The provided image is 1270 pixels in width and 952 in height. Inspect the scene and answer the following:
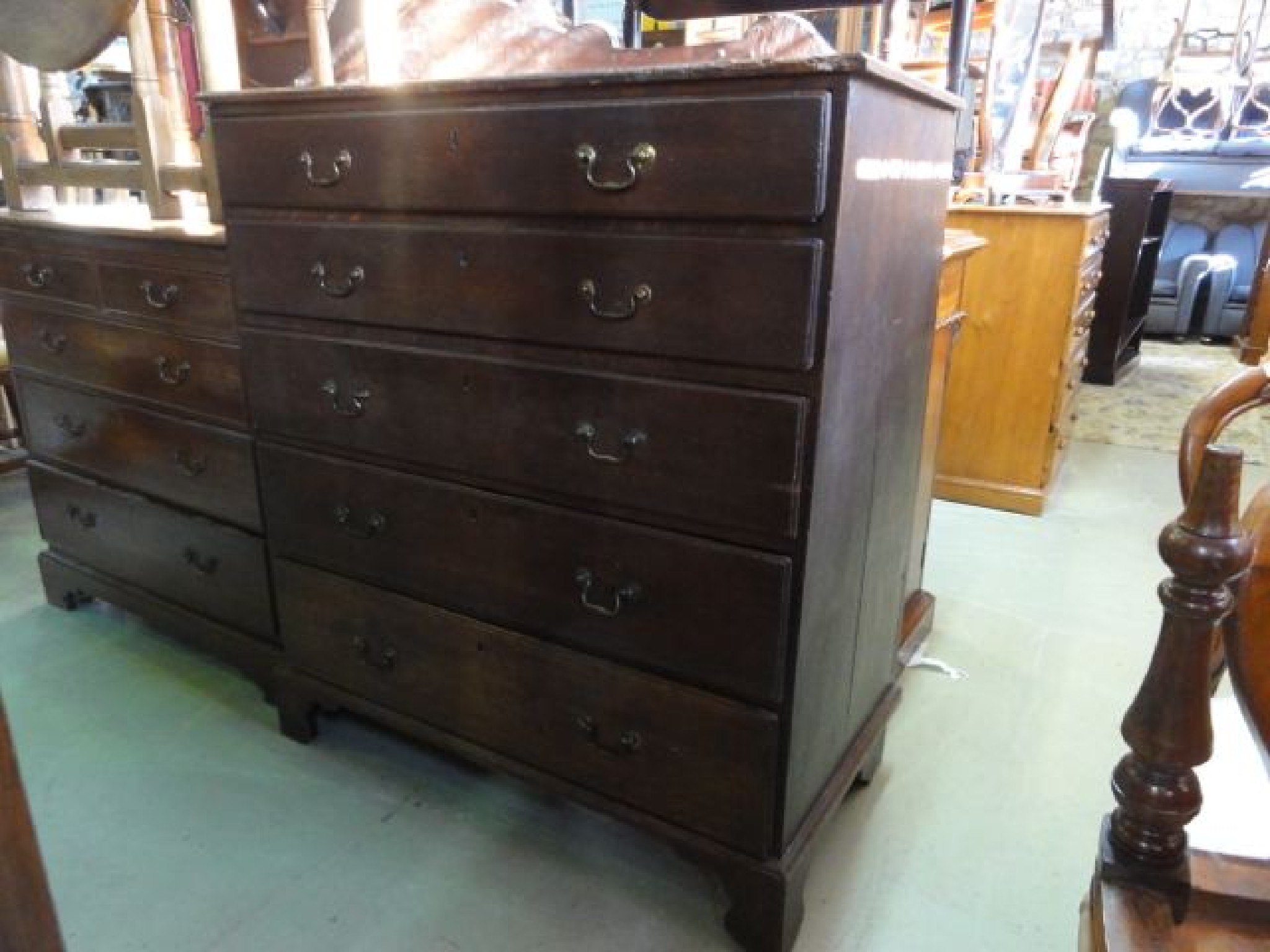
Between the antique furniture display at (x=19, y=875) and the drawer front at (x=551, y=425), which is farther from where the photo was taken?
the drawer front at (x=551, y=425)

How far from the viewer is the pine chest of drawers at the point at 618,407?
0.97m

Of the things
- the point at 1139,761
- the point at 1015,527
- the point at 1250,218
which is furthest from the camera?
the point at 1250,218

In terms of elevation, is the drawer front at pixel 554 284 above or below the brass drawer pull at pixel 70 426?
above

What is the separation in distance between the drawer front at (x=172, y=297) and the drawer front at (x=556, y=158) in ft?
0.80

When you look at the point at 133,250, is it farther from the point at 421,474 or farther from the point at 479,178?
the point at 479,178

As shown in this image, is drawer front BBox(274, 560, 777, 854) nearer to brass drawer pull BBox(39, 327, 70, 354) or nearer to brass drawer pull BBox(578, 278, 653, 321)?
brass drawer pull BBox(578, 278, 653, 321)

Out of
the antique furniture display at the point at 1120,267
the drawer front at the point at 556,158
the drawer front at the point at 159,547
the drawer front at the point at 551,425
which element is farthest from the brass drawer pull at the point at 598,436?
the antique furniture display at the point at 1120,267

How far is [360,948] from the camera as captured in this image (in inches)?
49.1

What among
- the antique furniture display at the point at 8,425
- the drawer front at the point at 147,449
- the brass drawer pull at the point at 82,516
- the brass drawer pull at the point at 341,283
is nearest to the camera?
the brass drawer pull at the point at 341,283

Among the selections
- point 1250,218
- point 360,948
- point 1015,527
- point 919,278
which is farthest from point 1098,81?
Result: point 360,948

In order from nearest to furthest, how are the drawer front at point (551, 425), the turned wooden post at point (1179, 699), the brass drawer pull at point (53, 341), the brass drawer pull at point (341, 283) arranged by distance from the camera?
the turned wooden post at point (1179, 699), the drawer front at point (551, 425), the brass drawer pull at point (341, 283), the brass drawer pull at point (53, 341)

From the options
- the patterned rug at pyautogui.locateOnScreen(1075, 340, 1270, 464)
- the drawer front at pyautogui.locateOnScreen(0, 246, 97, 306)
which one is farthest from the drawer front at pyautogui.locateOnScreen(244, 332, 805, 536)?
the patterned rug at pyautogui.locateOnScreen(1075, 340, 1270, 464)

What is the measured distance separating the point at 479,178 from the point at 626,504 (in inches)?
18.0

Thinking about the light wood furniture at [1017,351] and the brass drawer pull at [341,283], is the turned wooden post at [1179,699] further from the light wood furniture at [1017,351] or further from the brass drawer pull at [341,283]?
the light wood furniture at [1017,351]
